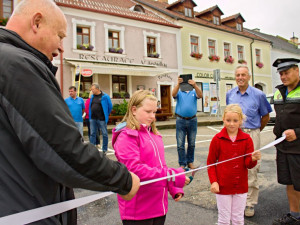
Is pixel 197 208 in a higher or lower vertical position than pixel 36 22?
lower

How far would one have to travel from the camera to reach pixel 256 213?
3133 mm

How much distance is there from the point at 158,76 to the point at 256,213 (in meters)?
16.8

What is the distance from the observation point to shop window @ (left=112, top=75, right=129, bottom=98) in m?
17.3

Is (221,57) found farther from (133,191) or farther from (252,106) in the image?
(133,191)

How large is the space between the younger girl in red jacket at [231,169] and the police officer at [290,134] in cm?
64

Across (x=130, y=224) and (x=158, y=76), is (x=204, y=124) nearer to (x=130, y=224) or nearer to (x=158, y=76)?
(x=158, y=76)

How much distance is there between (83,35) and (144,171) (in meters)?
16.1

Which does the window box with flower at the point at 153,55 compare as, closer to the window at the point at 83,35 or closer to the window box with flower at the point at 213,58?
the window at the point at 83,35

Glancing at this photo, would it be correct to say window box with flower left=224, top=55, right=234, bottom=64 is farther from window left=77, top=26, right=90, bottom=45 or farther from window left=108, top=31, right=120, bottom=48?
window left=77, top=26, right=90, bottom=45

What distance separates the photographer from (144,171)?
1.74 meters

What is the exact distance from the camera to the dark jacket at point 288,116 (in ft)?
9.30

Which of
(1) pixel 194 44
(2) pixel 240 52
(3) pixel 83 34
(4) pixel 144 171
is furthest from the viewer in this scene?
(2) pixel 240 52

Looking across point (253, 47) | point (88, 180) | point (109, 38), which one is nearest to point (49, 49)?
point (88, 180)

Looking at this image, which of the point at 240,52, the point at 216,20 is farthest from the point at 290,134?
the point at 240,52
